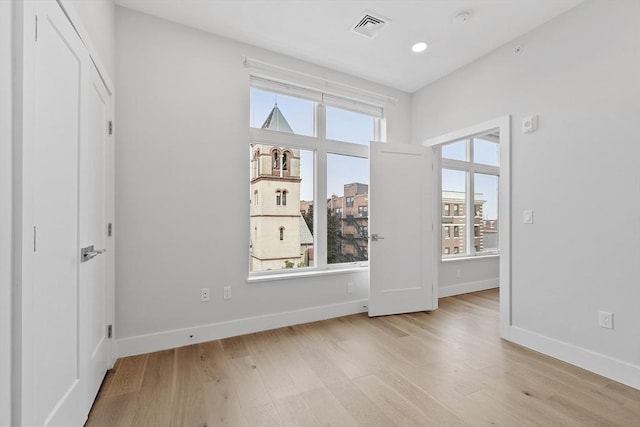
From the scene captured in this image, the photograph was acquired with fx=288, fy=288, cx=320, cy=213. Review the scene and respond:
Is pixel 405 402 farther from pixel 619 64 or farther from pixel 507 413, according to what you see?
pixel 619 64

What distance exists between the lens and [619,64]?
2115mm

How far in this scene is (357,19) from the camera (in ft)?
8.36

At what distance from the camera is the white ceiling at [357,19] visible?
2.37m

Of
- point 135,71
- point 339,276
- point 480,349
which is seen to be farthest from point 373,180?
point 135,71

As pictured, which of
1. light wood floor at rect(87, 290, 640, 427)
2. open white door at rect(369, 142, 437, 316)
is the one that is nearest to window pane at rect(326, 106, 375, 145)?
open white door at rect(369, 142, 437, 316)

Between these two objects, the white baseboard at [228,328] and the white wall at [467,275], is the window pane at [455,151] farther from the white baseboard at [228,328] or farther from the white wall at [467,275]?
the white baseboard at [228,328]

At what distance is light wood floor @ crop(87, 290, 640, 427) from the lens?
5.43 feet

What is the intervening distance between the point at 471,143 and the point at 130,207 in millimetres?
4838

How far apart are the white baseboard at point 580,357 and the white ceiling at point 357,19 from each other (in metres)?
2.76

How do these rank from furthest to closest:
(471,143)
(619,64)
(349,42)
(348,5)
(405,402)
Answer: (471,143) < (349,42) < (348,5) < (619,64) < (405,402)

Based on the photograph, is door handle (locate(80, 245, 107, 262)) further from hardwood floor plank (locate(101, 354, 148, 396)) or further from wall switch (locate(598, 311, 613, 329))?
wall switch (locate(598, 311, 613, 329))

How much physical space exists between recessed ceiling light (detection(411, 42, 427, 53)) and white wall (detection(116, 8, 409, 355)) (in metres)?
1.44

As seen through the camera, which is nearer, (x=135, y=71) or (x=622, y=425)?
(x=622, y=425)

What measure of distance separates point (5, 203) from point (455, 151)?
5.01 m
